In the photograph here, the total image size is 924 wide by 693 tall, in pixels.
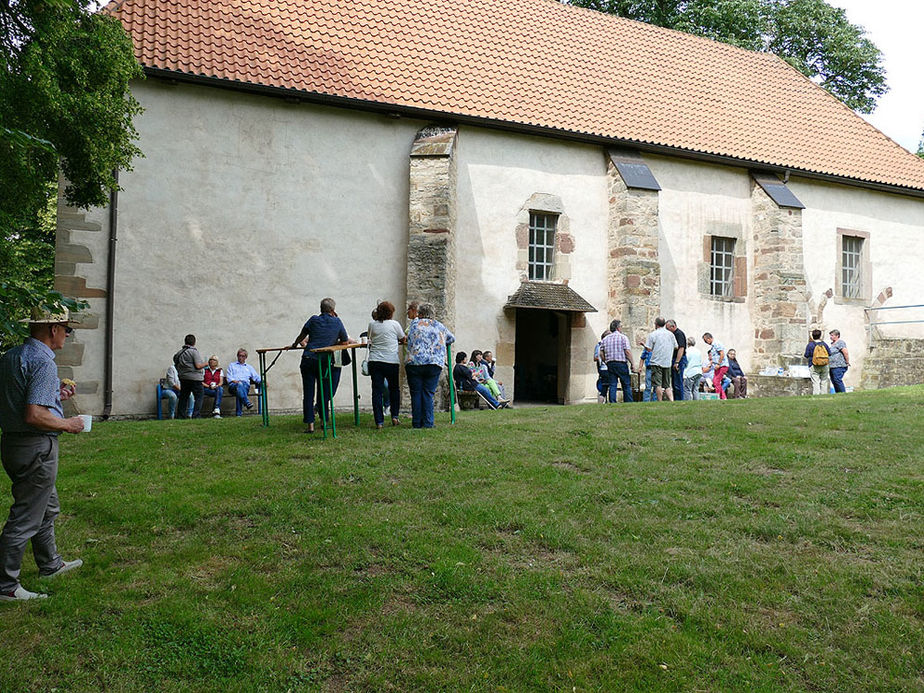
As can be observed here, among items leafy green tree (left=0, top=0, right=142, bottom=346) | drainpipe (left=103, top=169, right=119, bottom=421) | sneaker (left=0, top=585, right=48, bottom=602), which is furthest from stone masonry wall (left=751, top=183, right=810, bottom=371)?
sneaker (left=0, top=585, right=48, bottom=602)

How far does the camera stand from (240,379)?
13945mm

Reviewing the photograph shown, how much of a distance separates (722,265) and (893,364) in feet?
18.5

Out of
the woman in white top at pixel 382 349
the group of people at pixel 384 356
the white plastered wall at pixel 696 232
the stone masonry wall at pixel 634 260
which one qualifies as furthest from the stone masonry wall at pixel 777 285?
the woman in white top at pixel 382 349

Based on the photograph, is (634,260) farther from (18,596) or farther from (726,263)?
(18,596)

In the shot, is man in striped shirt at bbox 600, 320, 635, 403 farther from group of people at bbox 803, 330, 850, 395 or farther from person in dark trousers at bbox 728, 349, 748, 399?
group of people at bbox 803, 330, 850, 395

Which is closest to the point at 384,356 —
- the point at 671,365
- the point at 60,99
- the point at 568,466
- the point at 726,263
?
the point at 568,466

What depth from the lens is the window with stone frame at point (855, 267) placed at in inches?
811

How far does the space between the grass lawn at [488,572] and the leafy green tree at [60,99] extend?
400 cm

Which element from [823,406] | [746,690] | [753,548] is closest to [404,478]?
[753,548]

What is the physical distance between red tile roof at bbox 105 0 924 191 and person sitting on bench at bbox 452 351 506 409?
18.9ft

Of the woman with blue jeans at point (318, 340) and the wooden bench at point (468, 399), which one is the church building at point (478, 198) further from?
the woman with blue jeans at point (318, 340)

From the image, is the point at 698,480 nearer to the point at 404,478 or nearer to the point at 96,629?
the point at 404,478

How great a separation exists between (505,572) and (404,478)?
2.33m

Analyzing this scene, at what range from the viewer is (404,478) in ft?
22.4
